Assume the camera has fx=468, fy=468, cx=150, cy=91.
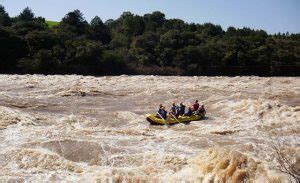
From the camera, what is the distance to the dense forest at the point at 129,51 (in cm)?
4456

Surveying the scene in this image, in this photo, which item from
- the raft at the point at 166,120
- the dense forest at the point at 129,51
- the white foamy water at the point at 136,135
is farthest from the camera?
the dense forest at the point at 129,51

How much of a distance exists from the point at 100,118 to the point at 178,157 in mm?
8111

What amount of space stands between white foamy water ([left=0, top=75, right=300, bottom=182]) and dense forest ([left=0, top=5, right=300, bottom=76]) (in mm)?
14438

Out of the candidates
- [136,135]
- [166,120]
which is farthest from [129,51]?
[136,135]

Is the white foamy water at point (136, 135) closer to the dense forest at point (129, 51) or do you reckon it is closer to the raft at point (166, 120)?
the raft at point (166, 120)

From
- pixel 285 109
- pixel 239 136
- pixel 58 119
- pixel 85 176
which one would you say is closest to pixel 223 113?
pixel 285 109

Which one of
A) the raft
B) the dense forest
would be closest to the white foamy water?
the raft

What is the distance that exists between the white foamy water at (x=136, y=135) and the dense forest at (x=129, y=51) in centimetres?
1444

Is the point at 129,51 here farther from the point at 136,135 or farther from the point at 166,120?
the point at 136,135

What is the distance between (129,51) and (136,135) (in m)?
37.1

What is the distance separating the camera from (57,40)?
155 ft

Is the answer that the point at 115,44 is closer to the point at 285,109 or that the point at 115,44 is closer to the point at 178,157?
the point at 285,109

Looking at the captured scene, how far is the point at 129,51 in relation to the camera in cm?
5375

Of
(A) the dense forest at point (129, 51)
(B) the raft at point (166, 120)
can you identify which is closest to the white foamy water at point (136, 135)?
Answer: (B) the raft at point (166, 120)
